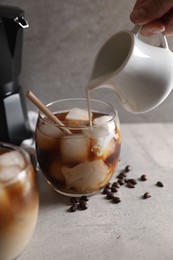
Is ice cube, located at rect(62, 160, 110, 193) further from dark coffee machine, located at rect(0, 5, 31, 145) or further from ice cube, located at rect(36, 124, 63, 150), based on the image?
dark coffee machine, located at rect(0, 5, 31, 145)

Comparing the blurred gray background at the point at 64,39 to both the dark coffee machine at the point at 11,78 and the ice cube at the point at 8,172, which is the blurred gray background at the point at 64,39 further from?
the ice cube at the point at 8,172

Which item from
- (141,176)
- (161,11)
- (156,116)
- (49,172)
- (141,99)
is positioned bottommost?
(156,116)

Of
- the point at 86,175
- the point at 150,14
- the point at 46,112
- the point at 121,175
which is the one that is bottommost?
the point at 121,175

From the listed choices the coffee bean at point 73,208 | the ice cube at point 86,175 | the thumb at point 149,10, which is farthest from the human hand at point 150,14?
the coffee bean at point 73,208

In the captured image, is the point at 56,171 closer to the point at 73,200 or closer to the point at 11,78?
the point at 73,200

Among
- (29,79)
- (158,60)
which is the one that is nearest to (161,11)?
(158,60)

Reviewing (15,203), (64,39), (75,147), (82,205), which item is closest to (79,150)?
(75,147)

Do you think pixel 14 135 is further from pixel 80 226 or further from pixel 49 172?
pixel 80 226
